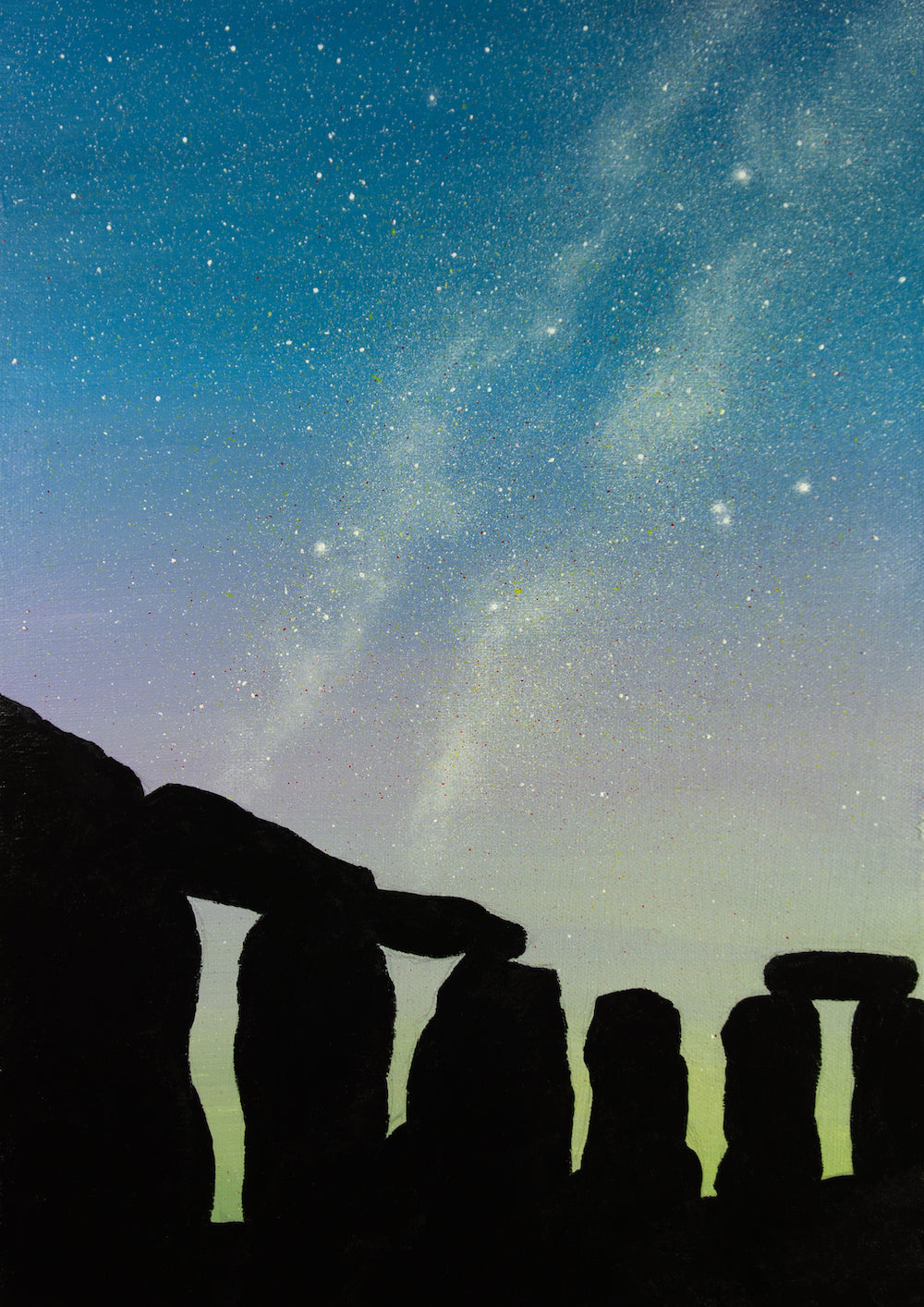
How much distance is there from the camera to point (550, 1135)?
428 centimetres

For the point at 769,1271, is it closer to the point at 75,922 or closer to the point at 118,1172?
the point at 118,1172

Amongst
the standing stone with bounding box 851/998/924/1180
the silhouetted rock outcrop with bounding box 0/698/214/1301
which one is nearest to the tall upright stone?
the silhouetted rock outcrop with bounding box 0/698/214/1301

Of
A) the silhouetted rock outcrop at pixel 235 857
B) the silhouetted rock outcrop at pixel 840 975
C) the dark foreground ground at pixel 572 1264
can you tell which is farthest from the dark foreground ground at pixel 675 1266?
the silhouetted rock outcrop at pixel 235 857

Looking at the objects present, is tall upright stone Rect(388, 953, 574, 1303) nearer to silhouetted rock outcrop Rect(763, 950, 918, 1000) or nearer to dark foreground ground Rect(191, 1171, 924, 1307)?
dark foreground ground Rect(191, 1171, 924, 1307)

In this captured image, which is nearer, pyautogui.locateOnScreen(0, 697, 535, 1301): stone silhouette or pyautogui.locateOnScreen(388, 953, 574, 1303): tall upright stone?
pyautogui.locateOnScreen(0, 697, 535, 1301): stone silhouette

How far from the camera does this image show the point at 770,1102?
199 inches

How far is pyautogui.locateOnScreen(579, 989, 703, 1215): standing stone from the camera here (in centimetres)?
458

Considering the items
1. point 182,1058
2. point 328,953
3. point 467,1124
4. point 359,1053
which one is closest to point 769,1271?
point 467,1124

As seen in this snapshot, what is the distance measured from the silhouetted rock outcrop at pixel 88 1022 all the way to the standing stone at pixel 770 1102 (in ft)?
10.0

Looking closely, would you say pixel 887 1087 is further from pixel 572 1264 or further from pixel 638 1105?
pixel 572 1264

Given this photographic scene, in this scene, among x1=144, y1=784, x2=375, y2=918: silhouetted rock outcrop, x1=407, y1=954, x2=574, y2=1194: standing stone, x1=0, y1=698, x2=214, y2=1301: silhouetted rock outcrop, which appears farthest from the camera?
x1=407, y1=954, x2=574, y2=1194: standing stone

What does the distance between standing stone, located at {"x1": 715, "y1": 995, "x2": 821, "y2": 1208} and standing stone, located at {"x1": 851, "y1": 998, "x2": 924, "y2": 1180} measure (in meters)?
0.55

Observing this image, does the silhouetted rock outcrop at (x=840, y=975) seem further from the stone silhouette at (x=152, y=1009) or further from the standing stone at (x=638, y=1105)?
the stone silhouette at (x=152, y=1009)

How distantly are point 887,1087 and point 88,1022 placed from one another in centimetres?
498
